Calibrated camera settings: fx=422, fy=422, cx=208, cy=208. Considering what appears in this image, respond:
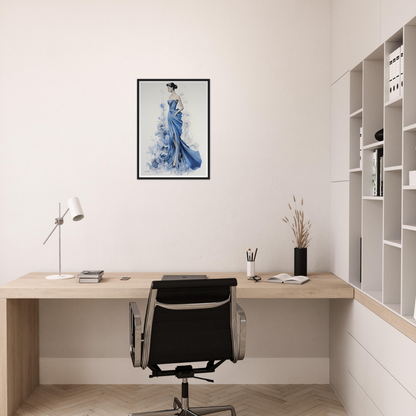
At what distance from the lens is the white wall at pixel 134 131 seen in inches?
127

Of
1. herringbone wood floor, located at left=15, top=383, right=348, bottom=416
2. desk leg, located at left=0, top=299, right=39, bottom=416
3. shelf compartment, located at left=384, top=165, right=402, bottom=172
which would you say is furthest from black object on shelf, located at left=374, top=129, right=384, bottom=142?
desk leg, located at left=0, top=299, right=39, bottom=416

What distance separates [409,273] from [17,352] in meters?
2.49

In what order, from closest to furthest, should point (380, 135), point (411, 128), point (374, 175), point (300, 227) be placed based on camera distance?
point (411, 128), point (380, 135), point (374, 175), point (300, 227)

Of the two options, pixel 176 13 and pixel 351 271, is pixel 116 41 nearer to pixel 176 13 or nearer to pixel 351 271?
pixel 176 13

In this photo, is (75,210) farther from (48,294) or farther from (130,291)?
(130,291)

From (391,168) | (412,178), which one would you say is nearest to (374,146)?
(391,168)

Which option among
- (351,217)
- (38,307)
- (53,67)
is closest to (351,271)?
(351,217)

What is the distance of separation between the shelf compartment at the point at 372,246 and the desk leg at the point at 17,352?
2.26m

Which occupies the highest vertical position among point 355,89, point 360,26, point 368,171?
point 360,26

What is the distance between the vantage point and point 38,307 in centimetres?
327

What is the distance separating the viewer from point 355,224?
2.80 metres

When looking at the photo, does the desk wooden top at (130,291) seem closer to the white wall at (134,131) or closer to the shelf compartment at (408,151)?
the white wall at (134,131)

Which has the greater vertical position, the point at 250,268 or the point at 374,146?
the point at 374,146

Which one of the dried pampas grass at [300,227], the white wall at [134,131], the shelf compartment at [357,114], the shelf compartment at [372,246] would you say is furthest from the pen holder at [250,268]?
the shelf compartment at [357,114]
